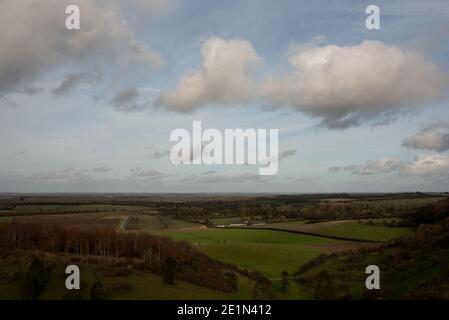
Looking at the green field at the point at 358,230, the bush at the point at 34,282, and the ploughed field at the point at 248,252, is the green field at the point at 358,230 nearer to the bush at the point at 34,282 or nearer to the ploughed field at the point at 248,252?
the ploughed field at the point at 248,252

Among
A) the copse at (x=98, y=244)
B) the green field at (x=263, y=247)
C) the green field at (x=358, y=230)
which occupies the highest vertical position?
the copse at (x=98, y=244)

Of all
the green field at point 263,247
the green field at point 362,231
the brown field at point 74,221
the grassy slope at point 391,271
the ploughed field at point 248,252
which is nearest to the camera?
the grassy slope at point 391,271

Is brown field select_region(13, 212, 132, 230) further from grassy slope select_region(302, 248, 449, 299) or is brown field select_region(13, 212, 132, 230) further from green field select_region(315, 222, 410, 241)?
green field select_region(315, 222, 410, 241)

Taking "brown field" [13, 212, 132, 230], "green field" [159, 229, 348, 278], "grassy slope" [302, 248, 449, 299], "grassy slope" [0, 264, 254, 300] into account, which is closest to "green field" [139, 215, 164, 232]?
"brown field" [13, 212, 132, 230]

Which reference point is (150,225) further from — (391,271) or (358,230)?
(391,271)

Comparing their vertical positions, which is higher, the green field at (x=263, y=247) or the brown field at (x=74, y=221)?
the brown field at (x=74, y=221)

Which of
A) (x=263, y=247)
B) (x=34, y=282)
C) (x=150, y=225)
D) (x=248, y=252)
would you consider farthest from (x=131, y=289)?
(x=150, y=225)

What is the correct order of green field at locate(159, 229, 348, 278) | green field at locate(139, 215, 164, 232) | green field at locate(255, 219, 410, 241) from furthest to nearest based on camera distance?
green field at locate(139, 215, 164, 232)
green field at locate(255, 219, 410, 241)
green field at locate(159, 229, 348, 278)

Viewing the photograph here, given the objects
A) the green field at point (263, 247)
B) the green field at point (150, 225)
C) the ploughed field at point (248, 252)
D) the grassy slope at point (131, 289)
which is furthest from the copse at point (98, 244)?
the green field at point (150, 225)
